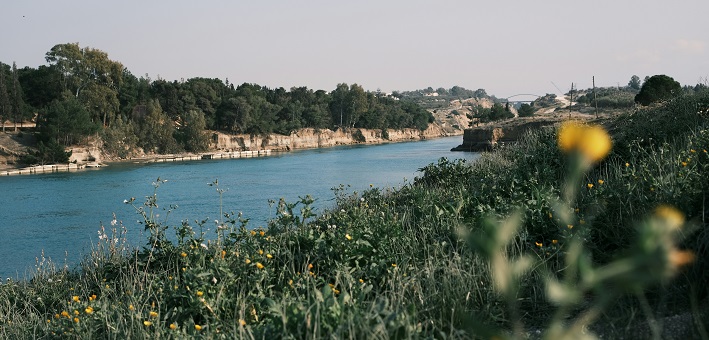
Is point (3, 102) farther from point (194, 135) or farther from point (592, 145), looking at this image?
point (592, 145)

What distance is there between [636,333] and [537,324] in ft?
2.62

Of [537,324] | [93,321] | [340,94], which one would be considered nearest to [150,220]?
[93,321]

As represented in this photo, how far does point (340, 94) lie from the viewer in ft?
347

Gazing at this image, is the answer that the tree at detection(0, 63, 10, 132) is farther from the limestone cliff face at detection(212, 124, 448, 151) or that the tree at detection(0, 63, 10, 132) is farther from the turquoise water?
the limestone cliff face at detection(212, 124, 448, 151)

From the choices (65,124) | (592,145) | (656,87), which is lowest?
(592,145)

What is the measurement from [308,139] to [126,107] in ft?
82.0

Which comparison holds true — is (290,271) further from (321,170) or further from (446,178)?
(321,170)

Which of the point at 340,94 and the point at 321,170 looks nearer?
the point at 321,170

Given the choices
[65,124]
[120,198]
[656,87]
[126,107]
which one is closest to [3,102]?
[65,124]

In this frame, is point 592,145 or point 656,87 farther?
point 656,87

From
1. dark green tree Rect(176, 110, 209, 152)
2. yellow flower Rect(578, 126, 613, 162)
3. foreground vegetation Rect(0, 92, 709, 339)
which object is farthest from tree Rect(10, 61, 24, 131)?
yellow flower Rect(578, 126, 613, 162)

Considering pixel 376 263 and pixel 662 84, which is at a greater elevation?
pixel 662 84

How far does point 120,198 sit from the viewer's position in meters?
33.4

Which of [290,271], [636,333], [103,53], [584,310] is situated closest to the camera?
[636,333]
